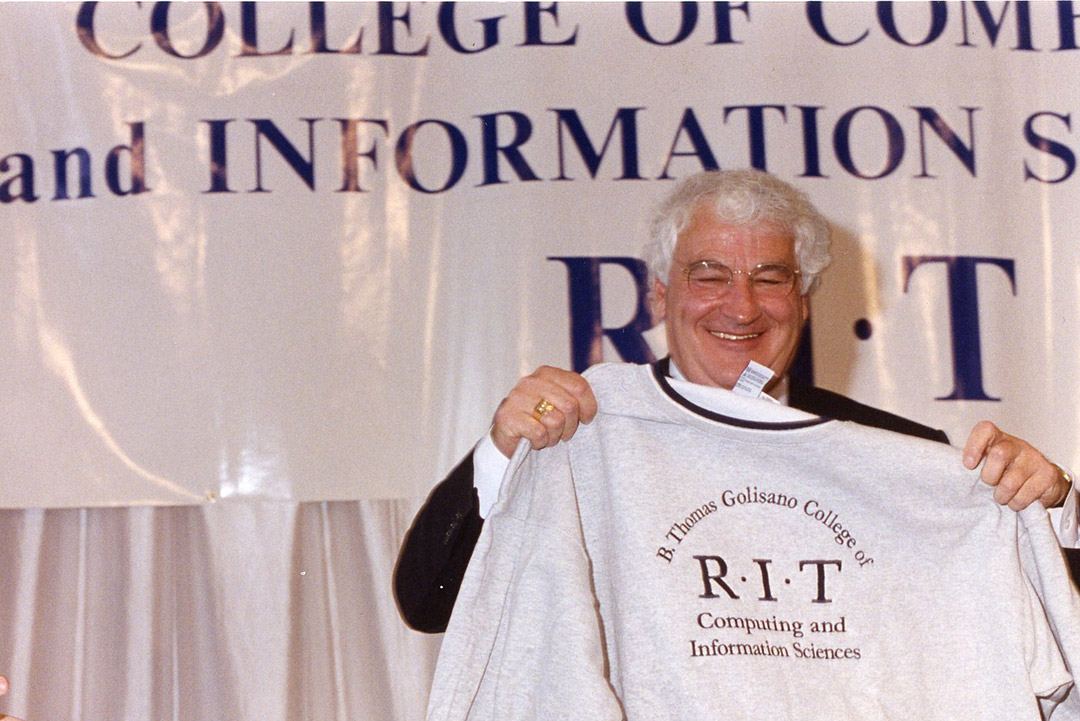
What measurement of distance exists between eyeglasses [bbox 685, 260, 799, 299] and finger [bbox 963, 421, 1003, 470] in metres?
0.40

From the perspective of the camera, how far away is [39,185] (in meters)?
2.42

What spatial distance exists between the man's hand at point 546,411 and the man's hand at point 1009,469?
439 mm

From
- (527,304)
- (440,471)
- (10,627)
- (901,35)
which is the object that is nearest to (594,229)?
(527,304)

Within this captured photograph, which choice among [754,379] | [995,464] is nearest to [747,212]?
[754,379]

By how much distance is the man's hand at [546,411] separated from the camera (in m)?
1.47

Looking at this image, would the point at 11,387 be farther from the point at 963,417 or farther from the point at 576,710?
the point at 963,417

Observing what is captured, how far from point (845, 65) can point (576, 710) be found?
5.29ft

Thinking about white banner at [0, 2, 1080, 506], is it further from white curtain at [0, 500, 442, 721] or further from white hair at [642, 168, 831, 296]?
white hair at [642, 168, 831, 296]

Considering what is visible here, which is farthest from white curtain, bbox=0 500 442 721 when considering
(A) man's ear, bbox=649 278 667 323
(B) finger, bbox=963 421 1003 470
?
(B) finger, bbox=963 421 1003 470

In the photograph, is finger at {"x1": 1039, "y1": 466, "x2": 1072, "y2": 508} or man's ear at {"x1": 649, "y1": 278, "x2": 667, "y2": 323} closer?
finger at {"x1": 1039, "y1": 466, "x2": 1072, "y2": 508}


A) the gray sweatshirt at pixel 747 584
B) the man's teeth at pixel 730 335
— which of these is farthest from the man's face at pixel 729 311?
the gray sweatshirt at pixel 747 584

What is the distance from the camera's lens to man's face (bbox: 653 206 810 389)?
1.77 metres

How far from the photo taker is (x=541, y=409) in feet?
4.84

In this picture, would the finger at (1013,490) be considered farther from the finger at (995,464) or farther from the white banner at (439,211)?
the white banner at (439,211)
